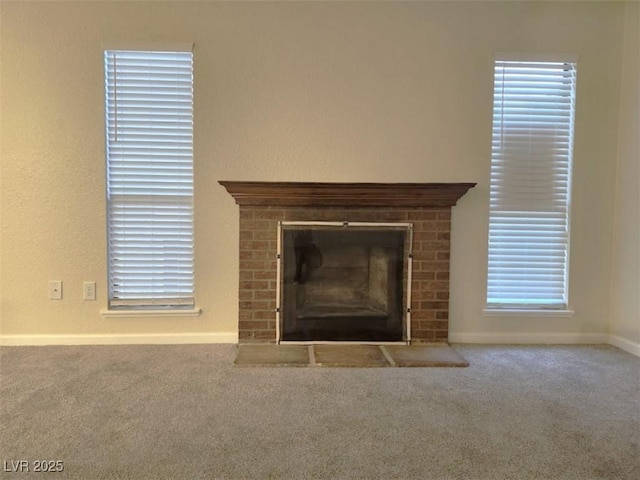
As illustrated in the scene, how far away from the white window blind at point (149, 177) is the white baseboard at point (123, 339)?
0.69 ft

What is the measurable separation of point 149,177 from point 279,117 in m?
0.94

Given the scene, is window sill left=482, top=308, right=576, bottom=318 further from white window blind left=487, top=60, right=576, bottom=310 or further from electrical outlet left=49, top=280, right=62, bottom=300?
electrical outlet left=49, top=280, right=62, bottom=300

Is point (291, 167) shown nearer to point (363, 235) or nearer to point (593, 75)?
point (363, 235)

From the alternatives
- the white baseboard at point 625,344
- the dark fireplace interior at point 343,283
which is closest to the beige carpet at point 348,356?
the dark fireplace interior at point 343,283

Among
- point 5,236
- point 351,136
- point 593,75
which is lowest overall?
point 5,236

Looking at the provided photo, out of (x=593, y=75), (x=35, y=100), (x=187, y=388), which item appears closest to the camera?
(x=187, y=388)

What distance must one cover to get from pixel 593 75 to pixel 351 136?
→ 1707mm

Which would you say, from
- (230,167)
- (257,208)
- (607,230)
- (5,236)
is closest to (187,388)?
(257,208)

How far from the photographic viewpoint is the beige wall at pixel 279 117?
8.98 feet

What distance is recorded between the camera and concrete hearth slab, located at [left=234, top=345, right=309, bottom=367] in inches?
97.7

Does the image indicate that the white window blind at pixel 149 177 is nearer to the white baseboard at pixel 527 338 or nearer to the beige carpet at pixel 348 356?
the beige carpet at pixel 348 356

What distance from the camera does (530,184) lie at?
2.95m

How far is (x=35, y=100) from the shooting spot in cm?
273

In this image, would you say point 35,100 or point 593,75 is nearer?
point 35,100
